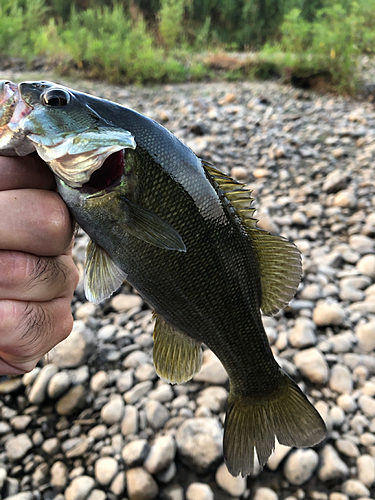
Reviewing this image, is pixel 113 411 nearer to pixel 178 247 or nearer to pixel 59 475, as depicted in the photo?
pixel 59 475

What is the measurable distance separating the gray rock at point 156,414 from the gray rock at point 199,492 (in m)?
0.35

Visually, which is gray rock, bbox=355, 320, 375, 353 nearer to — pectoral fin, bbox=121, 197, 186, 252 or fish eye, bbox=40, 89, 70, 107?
pectoral fin, bbox=121, 197, 186, 252

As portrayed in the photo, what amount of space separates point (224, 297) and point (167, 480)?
108 centimetres

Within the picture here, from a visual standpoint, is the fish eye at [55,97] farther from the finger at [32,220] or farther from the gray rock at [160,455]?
the gray rock at [160,455]

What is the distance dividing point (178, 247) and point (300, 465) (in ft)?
4.53

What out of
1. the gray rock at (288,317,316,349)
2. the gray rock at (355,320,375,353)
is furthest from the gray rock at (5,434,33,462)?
the gray rock at (355,320,375,353)

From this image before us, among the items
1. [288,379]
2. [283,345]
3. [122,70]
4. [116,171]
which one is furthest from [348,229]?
[122,70]

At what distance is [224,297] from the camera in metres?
1.32

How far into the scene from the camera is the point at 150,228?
1.15m

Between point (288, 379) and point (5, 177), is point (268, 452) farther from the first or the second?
point (5, 177)

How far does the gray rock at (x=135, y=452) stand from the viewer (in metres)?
1.84

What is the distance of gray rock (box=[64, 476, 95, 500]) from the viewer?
1.76m

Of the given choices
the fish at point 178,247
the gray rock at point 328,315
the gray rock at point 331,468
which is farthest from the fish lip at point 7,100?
the gray rock at point 328,315

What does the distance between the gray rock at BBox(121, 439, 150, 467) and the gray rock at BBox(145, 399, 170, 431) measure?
0.13 meters
